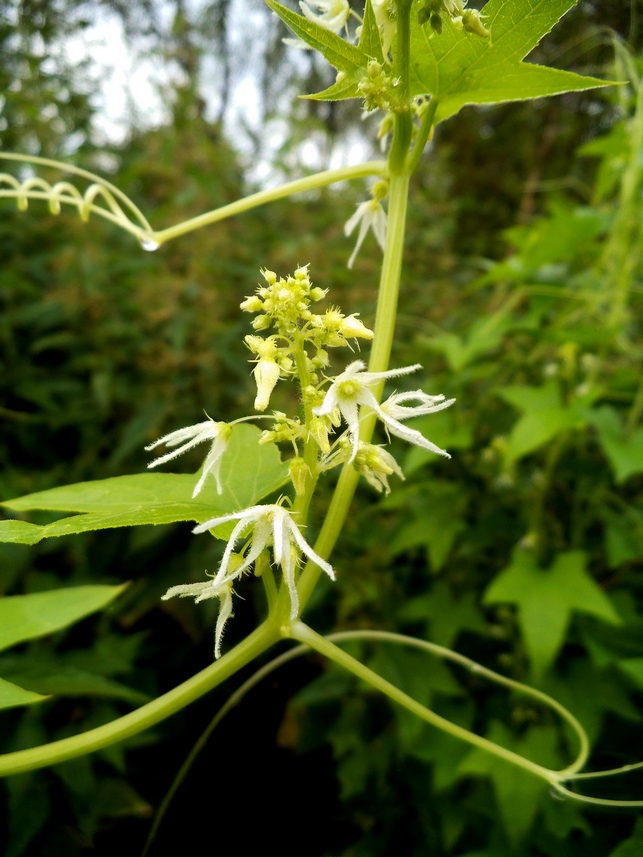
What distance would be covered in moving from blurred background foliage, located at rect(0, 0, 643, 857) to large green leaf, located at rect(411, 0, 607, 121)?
0.92m

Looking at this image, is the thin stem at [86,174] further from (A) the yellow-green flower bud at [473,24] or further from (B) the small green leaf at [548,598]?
(B) the small green leaf at [548,598]

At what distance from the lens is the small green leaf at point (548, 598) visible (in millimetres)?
1484

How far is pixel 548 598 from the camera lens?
1.57 meters

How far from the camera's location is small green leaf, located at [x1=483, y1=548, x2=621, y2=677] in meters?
1.48

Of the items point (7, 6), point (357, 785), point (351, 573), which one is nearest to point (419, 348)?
point (351, 573)

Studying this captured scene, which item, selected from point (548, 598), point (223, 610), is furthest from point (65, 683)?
point (548, 598)

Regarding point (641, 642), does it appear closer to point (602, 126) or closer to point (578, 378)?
point (578, 378)

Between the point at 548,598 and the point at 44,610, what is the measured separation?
116 cm

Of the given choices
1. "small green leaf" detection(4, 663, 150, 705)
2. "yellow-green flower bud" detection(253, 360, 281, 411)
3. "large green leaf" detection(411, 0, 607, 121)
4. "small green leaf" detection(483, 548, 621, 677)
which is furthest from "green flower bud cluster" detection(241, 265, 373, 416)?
"small green leaf" detection(483, 548, 621, 677)

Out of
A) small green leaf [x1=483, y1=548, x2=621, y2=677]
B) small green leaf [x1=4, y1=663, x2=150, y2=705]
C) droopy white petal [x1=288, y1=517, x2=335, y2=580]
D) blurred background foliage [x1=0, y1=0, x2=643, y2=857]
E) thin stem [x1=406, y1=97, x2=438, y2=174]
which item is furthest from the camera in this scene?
small green leaf [x1=483, y1=548, x2=621, y2=677]

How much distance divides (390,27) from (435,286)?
245 centimetres

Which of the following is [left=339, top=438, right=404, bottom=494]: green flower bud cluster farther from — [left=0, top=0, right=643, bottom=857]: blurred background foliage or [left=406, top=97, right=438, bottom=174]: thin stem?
[left=0, top=0, right=643, bottom=857]: blurred background foliage

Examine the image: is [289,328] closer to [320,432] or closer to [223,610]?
[320,432]

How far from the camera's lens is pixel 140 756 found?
157 cm
